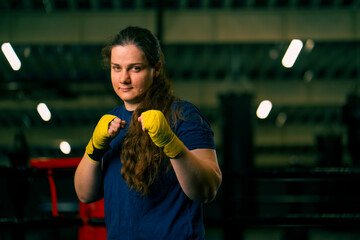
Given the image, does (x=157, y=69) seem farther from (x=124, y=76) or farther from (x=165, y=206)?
(x=165, y=206)

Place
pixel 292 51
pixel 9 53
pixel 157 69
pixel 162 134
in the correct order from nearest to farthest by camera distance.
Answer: pixel 162 134, pixel 157 69, pixel 9 53, pixel 292 51

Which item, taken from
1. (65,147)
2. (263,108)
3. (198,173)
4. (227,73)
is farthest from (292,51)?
(65,147)

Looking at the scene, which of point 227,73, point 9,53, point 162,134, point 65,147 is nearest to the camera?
point 162,134

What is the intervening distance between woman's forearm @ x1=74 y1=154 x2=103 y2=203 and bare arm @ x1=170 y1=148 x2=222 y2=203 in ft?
1.18

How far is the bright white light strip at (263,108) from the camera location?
293 inches

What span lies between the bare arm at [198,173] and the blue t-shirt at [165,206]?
0.14 ft

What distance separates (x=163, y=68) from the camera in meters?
1.46

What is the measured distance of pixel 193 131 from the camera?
126 centimetres

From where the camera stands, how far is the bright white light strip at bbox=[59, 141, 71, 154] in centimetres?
922

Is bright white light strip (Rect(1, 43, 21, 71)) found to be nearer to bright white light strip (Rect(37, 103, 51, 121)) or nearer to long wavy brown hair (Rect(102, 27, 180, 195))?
bright white light strip (Rect(37, 103, 51, 121))

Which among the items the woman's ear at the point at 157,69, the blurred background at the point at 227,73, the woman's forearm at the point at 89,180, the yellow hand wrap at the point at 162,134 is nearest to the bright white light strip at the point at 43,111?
the blurred background at the point at 227,73

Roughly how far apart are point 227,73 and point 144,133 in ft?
17.4

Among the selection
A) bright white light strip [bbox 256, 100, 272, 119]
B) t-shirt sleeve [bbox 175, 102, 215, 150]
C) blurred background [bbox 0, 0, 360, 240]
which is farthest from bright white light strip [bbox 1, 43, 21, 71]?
bright white light strip [bbox 256, 100, 272, 119]

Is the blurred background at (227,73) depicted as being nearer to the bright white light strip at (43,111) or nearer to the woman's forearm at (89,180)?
the bright white light strip at (43,111)
